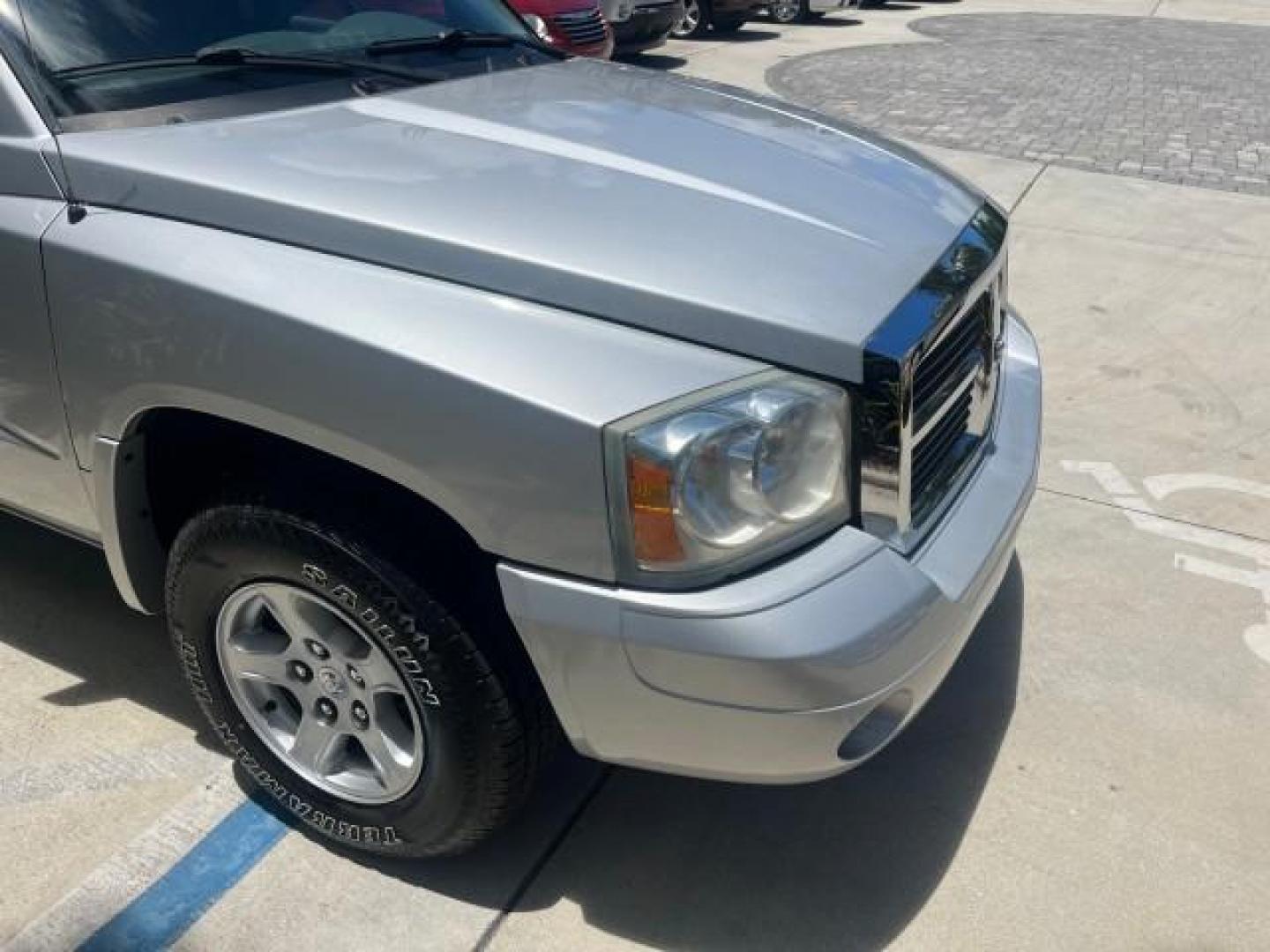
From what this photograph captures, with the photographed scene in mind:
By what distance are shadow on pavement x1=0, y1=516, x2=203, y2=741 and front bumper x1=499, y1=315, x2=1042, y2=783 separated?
1.33 m

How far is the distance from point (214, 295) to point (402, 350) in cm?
40

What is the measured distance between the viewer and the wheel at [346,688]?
7.21 feet

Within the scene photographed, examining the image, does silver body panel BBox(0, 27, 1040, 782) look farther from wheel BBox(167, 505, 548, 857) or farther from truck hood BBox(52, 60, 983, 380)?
wheel BBox(167, 505, 548, 857)

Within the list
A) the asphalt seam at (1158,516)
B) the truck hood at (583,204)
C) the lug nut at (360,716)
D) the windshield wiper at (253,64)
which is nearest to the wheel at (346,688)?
the lug nut at (360,716)

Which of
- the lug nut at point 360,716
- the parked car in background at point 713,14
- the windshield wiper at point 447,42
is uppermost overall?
the windshield wiper at point 447,42

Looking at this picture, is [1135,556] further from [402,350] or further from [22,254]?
[22,254]

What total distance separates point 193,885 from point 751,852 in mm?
1138

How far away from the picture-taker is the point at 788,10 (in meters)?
16.2

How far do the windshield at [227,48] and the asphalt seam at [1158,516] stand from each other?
2.21 meters

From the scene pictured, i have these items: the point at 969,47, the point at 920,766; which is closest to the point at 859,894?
the point at 920,766

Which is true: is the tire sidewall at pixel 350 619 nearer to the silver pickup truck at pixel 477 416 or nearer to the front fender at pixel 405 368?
the silver pickup truck at pixel 477 416

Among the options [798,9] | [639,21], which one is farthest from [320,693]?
[798,9]

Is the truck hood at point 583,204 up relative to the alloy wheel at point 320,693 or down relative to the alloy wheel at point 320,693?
up

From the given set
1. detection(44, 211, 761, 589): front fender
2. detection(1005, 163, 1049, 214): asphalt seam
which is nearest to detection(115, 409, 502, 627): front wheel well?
detection(44, 211, 761, 589): front fender
